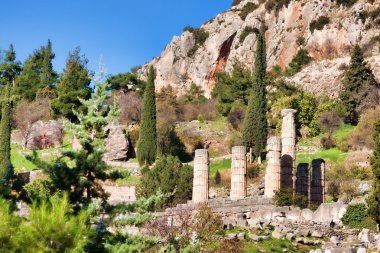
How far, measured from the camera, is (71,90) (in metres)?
60.8

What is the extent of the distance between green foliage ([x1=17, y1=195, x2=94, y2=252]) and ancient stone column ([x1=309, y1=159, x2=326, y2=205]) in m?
22.4

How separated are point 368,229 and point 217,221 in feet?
17.2

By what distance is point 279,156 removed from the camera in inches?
1455

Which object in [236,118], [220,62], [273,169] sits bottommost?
[273,169]

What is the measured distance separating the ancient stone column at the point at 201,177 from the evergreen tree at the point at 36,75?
107 feet

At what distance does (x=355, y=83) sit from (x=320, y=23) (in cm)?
1657

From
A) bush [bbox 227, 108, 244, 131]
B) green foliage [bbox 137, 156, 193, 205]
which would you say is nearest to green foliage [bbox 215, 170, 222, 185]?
green foliage [bbox 137, 156, 193, 205]

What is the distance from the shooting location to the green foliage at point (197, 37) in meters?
83.4

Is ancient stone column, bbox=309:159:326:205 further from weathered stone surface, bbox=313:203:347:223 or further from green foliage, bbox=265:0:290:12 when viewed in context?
green foliage, bbox=265:0:290:12

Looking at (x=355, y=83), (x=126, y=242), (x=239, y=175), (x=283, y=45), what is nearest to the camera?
(x=126, y=242)

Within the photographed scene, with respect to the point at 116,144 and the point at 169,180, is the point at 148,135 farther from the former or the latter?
the point at 169,180

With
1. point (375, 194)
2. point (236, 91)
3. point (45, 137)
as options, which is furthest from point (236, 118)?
point (375, 194)

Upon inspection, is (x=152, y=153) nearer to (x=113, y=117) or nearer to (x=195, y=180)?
(x=195, y=180)

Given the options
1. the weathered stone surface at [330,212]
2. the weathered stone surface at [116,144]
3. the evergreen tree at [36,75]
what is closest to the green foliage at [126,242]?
the weathered stone surface at [330,212]
